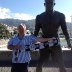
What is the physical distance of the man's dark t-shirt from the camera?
721 centimetres

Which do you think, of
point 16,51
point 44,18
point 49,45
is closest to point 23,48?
point 16,51

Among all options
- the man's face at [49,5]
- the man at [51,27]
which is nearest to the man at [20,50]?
the man at [51,27]

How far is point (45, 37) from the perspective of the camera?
23.4 ft

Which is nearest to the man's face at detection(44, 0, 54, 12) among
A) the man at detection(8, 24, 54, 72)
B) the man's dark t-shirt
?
the man's dark t-shirt

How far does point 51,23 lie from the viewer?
23.9 feet

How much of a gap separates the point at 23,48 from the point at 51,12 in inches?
51.6

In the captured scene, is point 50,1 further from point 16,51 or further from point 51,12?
point 16,51

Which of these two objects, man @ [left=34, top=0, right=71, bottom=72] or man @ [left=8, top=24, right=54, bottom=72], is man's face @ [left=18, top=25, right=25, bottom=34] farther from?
man @ [left=34, top=0, right=71, bottom=72]

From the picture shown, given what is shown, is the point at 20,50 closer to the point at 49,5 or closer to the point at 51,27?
the point at 51,27

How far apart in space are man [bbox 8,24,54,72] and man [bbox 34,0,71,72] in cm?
82

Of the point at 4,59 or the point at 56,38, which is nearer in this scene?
the point at 56,38

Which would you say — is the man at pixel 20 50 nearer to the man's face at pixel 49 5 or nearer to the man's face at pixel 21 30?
the man's face at pixel 21 30

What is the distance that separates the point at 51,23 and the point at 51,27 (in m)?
0.09

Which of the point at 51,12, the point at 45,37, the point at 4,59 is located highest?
the point at 51,12
